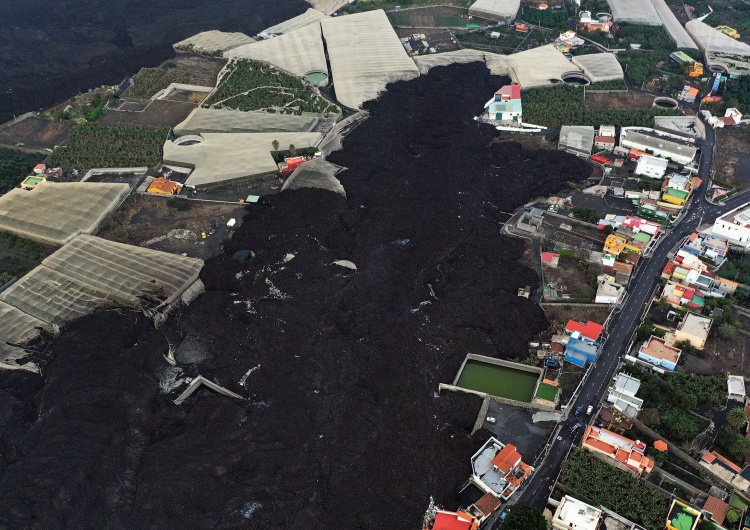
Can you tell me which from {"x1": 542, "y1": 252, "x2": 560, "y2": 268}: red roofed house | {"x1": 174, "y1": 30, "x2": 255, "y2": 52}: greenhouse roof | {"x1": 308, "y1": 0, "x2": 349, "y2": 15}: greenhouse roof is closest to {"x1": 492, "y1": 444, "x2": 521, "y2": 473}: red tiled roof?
{"x1": 542, "y1": 252, "x2": 560, "y2": 268}: red roofed house

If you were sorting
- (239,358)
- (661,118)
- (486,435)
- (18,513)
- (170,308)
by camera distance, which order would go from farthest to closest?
(661,118) < (170,308) < (239,358) < (486,435) < (18,513)

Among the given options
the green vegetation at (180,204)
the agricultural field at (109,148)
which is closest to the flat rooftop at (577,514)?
the green vegetation at (180,204)

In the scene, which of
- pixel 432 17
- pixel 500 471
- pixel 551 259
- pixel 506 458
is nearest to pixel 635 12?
pixel 432 17

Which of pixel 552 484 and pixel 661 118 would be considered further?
pixel 661 118

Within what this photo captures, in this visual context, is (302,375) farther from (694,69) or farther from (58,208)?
(694,69)

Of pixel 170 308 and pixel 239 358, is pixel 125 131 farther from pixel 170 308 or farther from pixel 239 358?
pixel 239 358

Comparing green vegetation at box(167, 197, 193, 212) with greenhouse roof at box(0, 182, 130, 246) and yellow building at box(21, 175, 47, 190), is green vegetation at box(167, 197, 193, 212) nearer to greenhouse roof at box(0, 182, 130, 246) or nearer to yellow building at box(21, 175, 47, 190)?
greenhouse roof at box(0, 182, 130, 246)

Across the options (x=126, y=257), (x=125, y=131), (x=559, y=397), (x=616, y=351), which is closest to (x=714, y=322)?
(x=616, y=351)

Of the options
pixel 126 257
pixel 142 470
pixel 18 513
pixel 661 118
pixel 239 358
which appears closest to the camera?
pixel 18 513

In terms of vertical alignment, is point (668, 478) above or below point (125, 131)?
below
